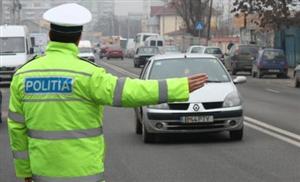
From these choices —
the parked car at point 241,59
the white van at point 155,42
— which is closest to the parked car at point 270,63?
the parked car at point 241,59

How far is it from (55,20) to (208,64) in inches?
367

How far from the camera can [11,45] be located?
105ft

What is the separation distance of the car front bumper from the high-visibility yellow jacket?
7.71 m

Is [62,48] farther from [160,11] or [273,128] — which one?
[160,11]

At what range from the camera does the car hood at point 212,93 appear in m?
11.6

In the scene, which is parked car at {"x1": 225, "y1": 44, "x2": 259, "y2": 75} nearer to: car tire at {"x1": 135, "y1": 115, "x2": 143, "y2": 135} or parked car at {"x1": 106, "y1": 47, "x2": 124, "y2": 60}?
car tire at {"x1": 135, "y1": 115, "x2": 143, "y2": 135}

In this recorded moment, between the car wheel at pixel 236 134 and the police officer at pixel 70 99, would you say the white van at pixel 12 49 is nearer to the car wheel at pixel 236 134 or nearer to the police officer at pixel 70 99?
the car wheel at pixel 236 134

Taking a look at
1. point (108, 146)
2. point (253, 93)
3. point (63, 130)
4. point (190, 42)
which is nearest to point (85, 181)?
point (63, 130)

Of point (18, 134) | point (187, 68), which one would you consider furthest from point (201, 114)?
point (18, 134)

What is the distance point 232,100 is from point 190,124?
79cm

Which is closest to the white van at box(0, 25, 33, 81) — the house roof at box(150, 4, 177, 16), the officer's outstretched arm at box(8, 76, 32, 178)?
the officer's outstretched arm at box(8, 76, 32, 178)

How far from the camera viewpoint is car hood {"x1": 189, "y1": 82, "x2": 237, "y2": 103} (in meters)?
11.6

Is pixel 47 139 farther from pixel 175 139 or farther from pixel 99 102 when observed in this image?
pixel 175 139

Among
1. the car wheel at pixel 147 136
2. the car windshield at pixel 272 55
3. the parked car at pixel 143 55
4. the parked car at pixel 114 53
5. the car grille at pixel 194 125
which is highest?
the car grille at pixel 194 125
